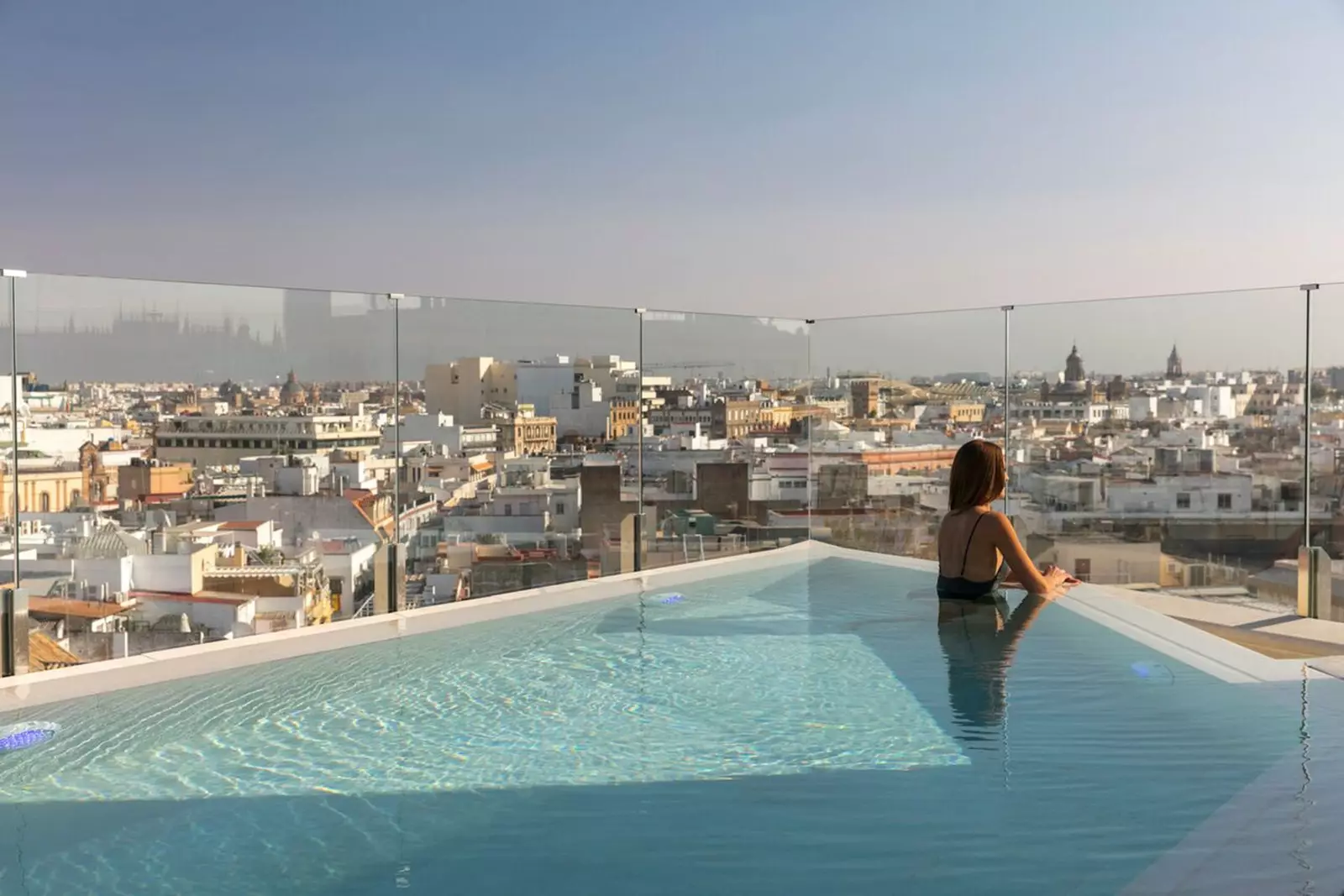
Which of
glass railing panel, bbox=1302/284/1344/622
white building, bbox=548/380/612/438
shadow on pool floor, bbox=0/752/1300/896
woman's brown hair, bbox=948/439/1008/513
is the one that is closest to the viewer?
shadow on pool floor, bbox=0/752/1300/896

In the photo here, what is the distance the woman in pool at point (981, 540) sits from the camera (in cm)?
385

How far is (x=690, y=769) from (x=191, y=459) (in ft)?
10.0

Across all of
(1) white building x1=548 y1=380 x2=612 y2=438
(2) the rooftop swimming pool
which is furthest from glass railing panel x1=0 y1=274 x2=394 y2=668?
(1) white building x1=548 y1=380 x2=612 y2=438

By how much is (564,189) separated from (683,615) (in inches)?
243

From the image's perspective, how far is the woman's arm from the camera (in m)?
3.77

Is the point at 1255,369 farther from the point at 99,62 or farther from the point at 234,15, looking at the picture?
the point at 99,62

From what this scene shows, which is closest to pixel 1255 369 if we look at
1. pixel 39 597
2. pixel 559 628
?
pixel 559 628

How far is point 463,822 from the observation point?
2.50 meters

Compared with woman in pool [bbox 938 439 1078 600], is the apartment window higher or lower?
lower

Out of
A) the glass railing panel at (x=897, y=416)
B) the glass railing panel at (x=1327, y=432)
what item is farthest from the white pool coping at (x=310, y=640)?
the glass railing panel at (x=1327, y=432)

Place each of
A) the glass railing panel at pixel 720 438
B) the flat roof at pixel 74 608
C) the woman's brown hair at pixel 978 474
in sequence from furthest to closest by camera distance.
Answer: the glass railing panel at pixel 720 438
the flat roof at pixel 74 608
the woman's brown hair at pixel 978 474

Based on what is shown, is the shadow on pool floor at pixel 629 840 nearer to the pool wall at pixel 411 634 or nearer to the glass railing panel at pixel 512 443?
the pool wall at pixel 411 634

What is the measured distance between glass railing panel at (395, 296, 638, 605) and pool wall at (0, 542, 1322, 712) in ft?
0.85

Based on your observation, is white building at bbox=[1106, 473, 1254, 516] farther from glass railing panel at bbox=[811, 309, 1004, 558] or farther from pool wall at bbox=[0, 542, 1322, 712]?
pool wall at bbox=[0, 542, 1322, 712]
